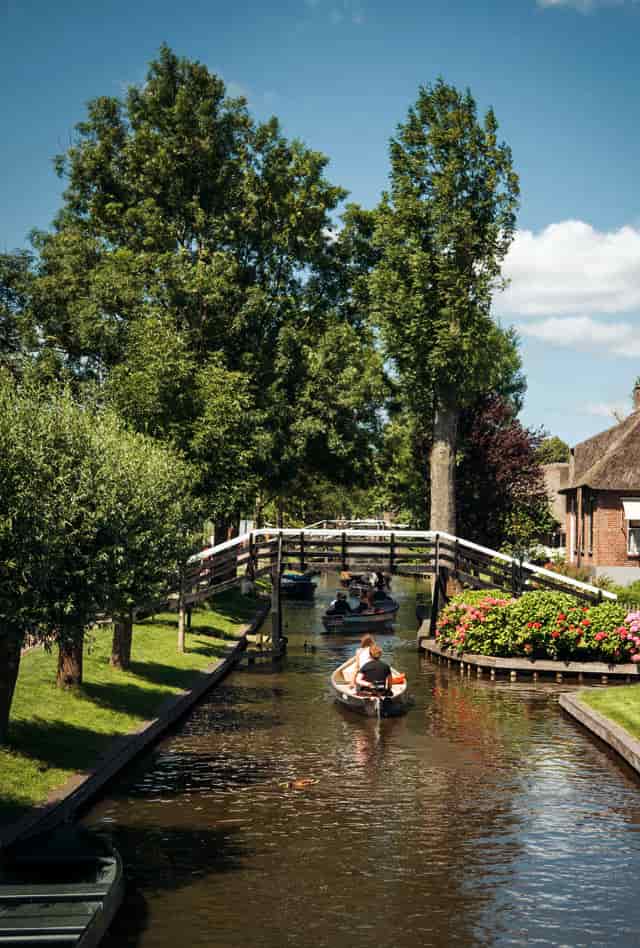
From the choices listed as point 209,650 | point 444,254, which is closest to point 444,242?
point 444,254

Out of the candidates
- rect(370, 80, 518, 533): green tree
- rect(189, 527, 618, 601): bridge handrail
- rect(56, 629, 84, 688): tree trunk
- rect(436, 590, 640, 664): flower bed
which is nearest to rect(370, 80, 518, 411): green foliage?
rect(370, 80, 518, 533): green tree

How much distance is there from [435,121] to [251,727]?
30.1m

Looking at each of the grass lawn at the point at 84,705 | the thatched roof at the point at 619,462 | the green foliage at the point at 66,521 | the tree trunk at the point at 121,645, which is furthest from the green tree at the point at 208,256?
the green foliage at the point at 66,521

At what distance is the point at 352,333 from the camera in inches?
1880

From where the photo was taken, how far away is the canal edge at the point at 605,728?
64.9 feet

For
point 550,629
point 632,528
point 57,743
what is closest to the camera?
point 57,743

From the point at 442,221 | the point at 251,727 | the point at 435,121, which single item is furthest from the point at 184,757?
the point at 435,121

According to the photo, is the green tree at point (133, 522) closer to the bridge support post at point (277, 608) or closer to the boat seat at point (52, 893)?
the boat seat at point (52, 893)

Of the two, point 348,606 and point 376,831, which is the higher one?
point 348,606

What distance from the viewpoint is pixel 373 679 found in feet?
81.0

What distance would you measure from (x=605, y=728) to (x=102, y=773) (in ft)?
35.4

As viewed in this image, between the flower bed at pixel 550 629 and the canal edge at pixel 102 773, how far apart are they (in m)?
8.75

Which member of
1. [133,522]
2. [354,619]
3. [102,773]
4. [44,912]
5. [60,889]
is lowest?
[44,912]

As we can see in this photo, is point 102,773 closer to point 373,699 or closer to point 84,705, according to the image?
point 84,705
